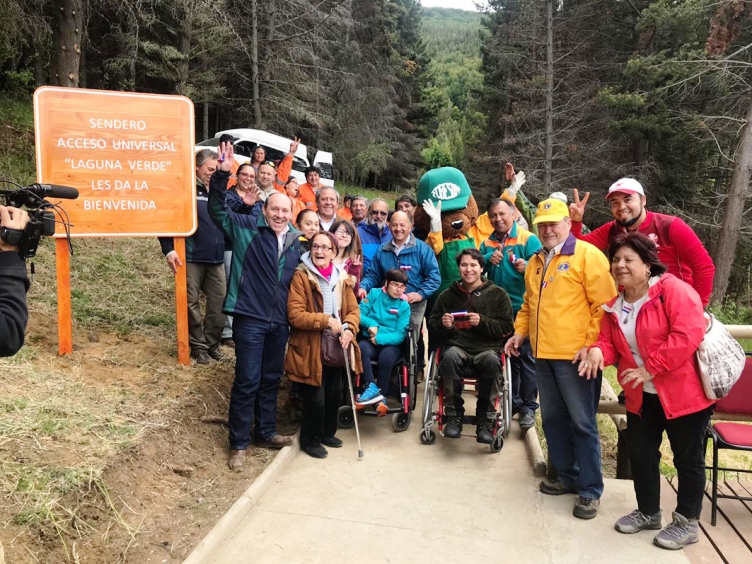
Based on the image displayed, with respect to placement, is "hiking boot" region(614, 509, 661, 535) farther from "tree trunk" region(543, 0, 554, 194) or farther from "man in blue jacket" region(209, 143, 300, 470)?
"tree trunk" region(543, 0, 554, 194)

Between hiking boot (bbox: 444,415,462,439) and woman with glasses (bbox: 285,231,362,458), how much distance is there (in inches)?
A: 34.6

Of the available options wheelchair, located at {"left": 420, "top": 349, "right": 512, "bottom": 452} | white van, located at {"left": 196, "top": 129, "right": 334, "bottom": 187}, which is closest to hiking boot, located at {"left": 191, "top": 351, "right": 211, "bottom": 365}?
wheelchair, located at {"left": 420, "top": 349, "right": 512, "bottom": 452}

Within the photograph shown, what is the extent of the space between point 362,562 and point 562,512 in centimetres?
143

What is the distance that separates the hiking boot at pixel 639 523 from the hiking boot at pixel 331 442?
7.12 ft

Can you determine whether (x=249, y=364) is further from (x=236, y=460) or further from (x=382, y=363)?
(x=382, y=363)

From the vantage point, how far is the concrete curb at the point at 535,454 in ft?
13.7

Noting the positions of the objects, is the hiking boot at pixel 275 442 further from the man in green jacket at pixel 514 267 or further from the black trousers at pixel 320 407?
the man in green jacket at pixel 514 267

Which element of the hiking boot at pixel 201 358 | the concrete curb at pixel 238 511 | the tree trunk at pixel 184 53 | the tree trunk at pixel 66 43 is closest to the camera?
the concrete curb at pixel 238 511

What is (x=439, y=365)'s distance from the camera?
446 centimetres

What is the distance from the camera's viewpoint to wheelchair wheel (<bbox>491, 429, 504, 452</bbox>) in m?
4.32

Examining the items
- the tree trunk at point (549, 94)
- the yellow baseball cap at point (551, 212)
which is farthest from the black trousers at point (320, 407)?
the tree trunk at point (549, 94)

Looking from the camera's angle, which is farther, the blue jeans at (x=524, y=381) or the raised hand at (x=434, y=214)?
the raised hand at (x=434, y=214)

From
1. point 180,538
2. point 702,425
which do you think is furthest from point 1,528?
point 702,425

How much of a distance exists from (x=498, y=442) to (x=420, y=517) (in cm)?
111
